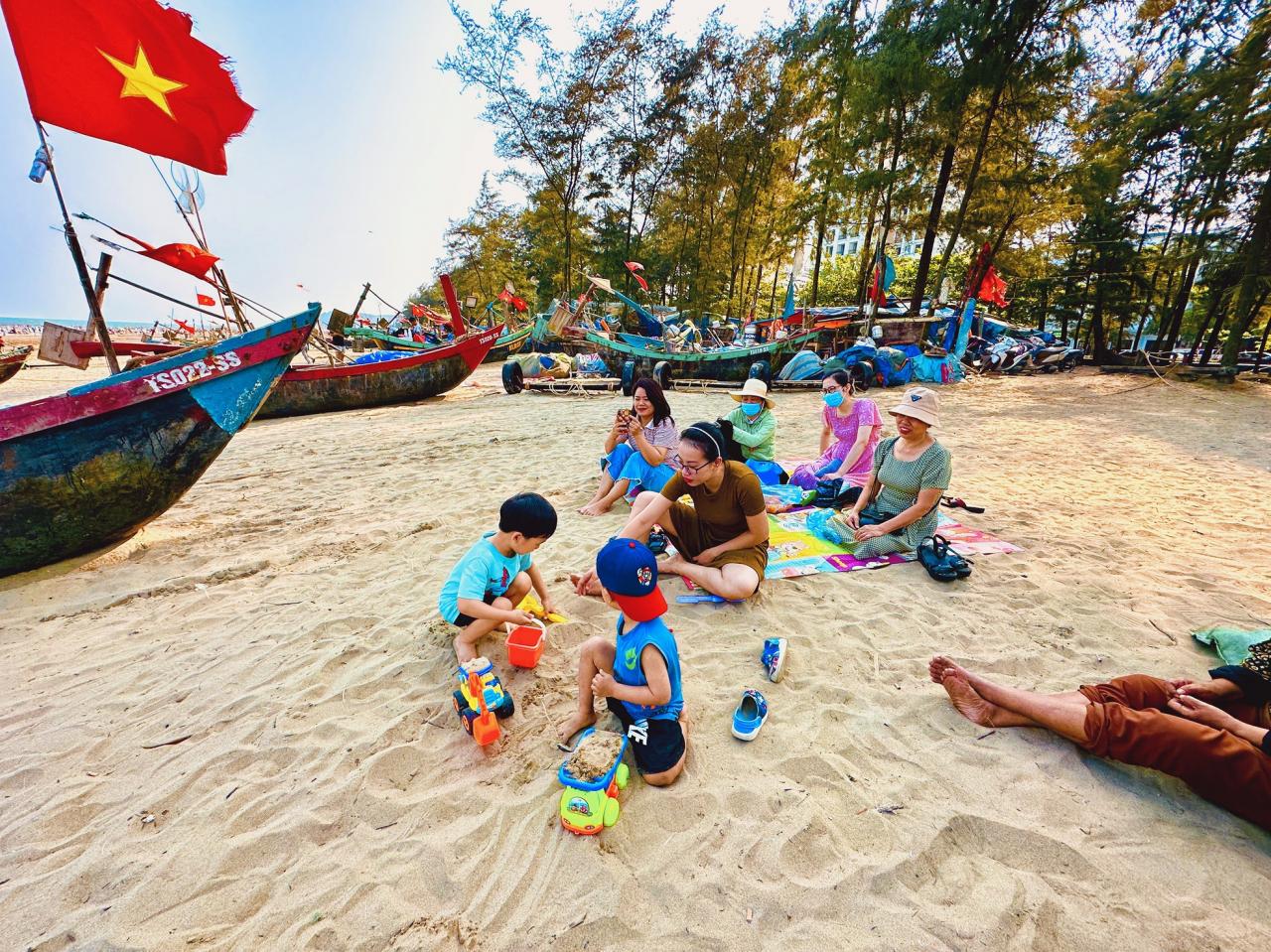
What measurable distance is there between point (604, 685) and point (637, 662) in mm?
180

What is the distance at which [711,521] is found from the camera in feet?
10.6

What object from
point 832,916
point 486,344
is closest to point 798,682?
point 832,916

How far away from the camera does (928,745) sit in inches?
82.4

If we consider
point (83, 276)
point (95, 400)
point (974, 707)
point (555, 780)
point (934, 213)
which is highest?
point (934, 213)

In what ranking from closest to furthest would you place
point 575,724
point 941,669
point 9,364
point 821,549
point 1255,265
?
1. point 575,724
2. point 941,669
3. point 821,549
4. point 1255,265
5. point 9,364

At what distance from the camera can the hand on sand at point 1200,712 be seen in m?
1.83

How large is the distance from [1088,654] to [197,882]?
13.1ft

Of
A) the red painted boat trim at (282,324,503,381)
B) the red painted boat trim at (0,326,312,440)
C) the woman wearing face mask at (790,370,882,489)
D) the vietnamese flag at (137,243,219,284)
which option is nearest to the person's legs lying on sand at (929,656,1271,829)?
the woman wearing face mask at (790,370,882,489)

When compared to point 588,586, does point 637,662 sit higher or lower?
higher

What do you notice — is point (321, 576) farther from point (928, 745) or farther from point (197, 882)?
point (928, 745)

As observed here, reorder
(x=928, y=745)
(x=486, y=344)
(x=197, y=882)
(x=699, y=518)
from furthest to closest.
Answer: (x=486, y=344)
(x=699, y=518)
(x=928, y=745)
(x=197, y=882)

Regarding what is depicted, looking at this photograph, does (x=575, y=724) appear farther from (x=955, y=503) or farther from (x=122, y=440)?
(x=955, y=503)

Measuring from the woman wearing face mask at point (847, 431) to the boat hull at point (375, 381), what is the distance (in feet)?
32.0

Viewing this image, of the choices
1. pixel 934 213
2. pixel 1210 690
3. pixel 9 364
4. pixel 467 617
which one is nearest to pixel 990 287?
pixel 934 213
